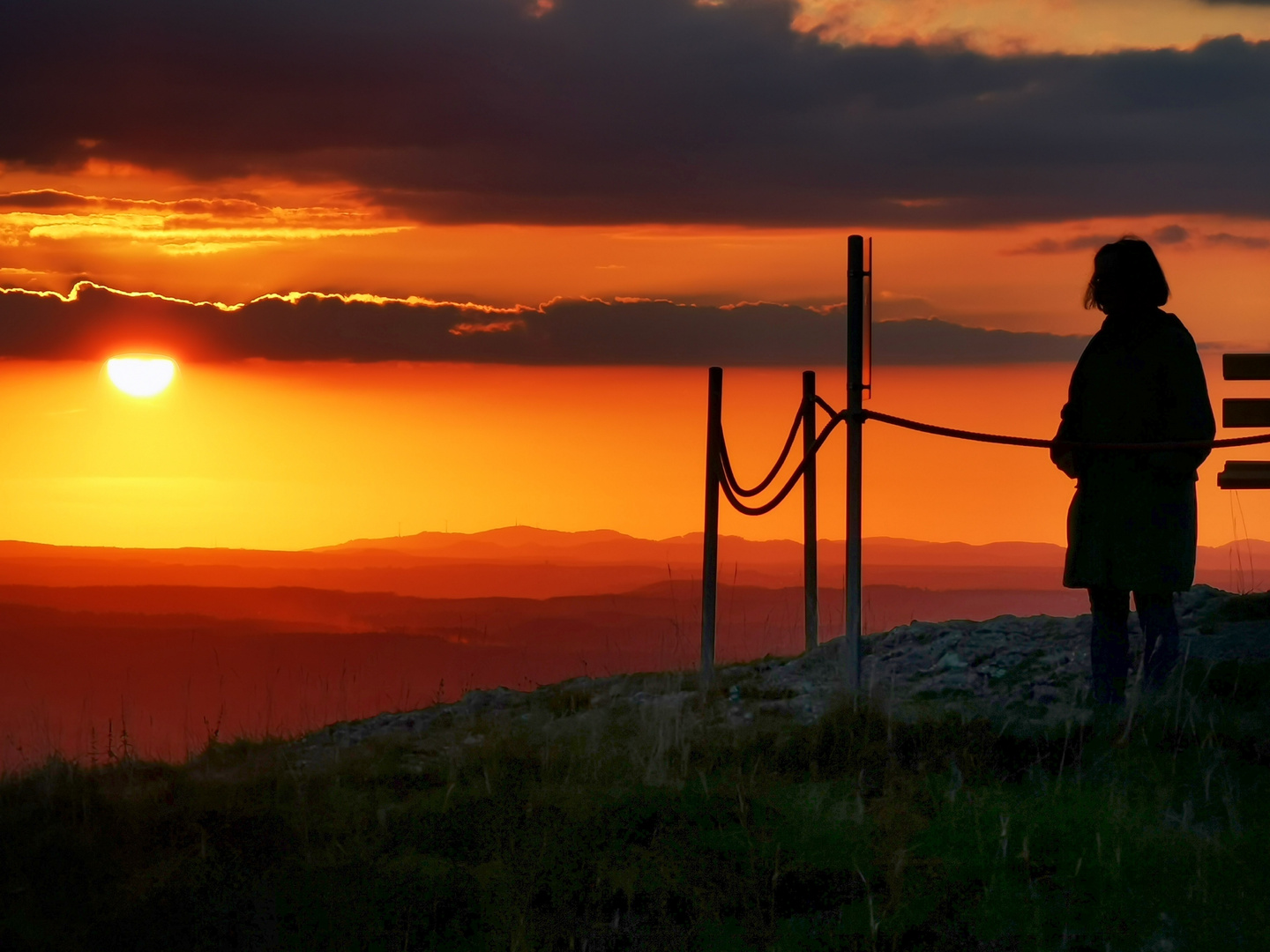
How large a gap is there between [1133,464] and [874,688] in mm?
2086

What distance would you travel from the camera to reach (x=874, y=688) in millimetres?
8281

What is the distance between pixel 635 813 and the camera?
231 inches

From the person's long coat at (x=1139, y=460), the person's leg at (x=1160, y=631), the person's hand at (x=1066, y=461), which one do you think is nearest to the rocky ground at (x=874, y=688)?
the person's leg at (x=1160, y=631)

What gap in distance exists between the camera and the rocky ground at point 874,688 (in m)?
7.79

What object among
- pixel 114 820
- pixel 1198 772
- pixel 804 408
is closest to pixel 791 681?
pixel 804 408

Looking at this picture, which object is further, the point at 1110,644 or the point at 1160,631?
the point at 1110,644

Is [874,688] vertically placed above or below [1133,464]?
below

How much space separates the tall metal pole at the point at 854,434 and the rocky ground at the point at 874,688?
0.30 meters

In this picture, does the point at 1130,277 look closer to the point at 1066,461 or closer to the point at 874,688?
the point at 1066,461

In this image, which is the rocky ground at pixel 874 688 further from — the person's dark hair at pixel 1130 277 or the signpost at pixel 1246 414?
the person's dark hair at pixel 1130 277

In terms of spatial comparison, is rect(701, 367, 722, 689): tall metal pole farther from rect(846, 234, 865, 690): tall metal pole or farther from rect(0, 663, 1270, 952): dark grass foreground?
rect(0, 663, 1270, 952): dark grass foreground

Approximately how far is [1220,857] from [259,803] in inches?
161

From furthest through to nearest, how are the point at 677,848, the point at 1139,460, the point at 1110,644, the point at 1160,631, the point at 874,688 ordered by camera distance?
the point at 874,688, the point at 1110,644, the point at 1160,631, the point at 1139,460, the point at 677,848

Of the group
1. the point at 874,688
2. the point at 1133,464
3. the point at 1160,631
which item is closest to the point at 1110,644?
the point at 1160,631
